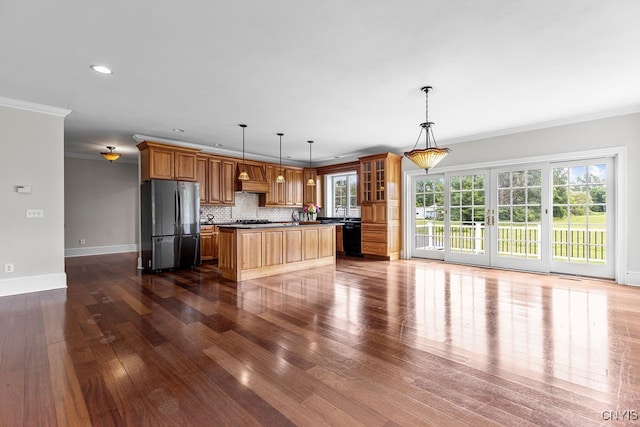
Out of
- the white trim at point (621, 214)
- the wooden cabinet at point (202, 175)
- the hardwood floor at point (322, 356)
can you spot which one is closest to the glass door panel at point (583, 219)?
the white trim at point (621, 214)

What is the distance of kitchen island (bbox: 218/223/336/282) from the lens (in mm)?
4859

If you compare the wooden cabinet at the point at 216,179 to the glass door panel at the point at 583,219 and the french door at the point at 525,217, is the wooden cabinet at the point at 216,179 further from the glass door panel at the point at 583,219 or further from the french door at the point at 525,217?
the glass door panel at the point at 583,219

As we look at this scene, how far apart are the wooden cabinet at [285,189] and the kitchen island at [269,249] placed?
2.30m

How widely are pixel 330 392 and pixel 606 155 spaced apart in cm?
548

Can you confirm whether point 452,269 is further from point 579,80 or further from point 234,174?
point 234,174

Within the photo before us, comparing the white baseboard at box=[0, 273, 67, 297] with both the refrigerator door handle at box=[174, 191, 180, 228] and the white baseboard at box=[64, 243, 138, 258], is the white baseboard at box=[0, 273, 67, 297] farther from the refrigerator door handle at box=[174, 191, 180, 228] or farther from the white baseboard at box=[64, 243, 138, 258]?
the white baseboard at box=[64, 243, 138, 258]

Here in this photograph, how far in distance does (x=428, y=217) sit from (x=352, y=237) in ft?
6.24

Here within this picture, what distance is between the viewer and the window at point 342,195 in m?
8.37

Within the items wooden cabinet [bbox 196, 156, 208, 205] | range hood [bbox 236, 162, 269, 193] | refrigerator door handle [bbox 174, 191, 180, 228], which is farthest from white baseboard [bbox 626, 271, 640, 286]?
wooden cabinet [bbox 196, 156, 208, 205]

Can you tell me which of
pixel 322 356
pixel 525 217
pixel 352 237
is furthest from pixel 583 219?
pixel 322 356

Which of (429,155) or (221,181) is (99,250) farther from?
(429,155)

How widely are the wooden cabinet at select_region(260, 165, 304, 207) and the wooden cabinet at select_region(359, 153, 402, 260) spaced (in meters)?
2.07

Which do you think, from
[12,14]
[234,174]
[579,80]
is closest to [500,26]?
[579,80]

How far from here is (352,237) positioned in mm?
7680
